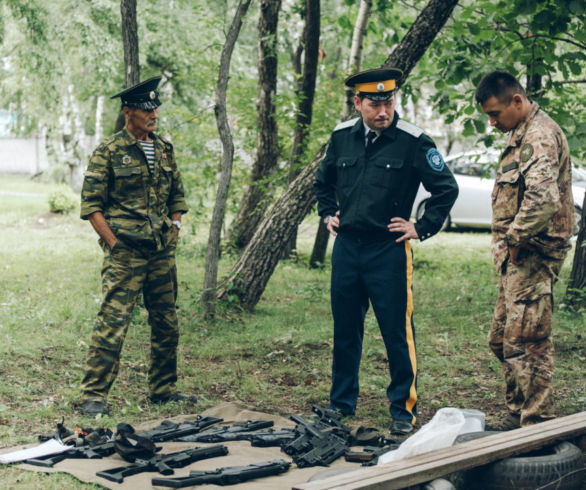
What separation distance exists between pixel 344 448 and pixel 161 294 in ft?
6.18

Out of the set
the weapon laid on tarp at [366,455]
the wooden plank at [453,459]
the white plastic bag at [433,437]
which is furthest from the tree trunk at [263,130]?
the wooden plank at [453,459]

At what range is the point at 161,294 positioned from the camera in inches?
203

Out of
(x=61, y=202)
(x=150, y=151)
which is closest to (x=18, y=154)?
(x=61, y=202)

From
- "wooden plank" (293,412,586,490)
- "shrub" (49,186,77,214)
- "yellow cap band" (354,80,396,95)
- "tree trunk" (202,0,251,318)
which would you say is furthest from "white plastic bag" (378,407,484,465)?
"shrub" (49,186,77,214)

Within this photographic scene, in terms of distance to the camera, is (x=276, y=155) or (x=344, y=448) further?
(x=276, y=155)

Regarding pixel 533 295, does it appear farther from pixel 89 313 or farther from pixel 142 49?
pixel 142 49

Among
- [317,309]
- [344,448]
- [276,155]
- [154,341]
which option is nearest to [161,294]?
[154,341]

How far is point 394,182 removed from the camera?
461 centimetres

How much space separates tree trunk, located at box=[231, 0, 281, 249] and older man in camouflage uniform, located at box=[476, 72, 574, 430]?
17.0ft

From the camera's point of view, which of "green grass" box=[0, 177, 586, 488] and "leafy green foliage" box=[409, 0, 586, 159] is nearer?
"green grass" box=[0, 177, 586, 488]

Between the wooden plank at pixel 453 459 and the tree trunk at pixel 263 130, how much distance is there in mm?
6170

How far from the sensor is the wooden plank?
9.74 ft

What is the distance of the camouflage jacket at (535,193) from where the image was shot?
164 inches

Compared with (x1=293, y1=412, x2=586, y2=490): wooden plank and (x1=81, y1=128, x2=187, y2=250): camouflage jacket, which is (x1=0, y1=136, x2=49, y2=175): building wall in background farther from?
(x1=293, y1=412, x2=586, y2=490): wooden plank
